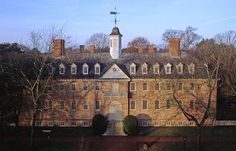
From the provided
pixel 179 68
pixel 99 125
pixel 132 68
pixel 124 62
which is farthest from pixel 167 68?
pixel 99 125

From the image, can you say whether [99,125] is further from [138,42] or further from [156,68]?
[138,42]

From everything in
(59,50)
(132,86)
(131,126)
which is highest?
(59,50)

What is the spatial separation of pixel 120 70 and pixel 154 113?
6.78 meters

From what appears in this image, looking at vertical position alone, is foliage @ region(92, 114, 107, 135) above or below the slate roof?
below

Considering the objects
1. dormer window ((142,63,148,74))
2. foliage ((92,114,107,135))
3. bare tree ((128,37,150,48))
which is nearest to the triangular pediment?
dormer window ((142,63,148,74))

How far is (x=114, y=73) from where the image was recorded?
181 feet

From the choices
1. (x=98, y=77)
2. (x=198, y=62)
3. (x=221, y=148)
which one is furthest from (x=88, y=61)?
(x=221, y=148)

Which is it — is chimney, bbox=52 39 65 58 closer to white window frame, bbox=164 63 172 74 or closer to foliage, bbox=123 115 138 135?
white window frame, bbox=164 63 172 74

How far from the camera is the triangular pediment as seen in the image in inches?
2167

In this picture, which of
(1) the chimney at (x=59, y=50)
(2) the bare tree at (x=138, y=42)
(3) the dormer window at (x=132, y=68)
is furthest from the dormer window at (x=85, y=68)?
(2) the bare tree at (x=138, y=42)

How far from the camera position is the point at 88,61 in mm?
57906

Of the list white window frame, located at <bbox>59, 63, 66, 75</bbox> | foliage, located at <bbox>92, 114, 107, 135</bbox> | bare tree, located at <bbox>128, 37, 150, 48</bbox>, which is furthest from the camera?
bare tree, located at <bbox>128, 37, 150, 48</bbox>

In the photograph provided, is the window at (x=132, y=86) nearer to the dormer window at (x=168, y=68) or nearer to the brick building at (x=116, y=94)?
the brick building at (x=116, y=94)

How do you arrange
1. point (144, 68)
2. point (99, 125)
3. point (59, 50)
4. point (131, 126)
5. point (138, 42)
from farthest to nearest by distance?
point (138, 42), point (59, 50), point (144, 68), point (99, 125), point (131, 126)
